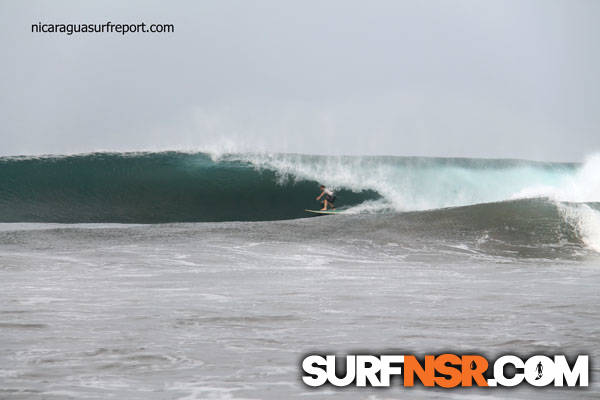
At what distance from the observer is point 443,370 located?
10.2ft

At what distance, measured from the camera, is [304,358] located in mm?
3414

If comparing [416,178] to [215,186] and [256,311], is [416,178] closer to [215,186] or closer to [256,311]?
[215,186]

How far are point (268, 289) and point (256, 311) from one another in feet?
3.96

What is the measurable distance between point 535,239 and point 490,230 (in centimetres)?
76

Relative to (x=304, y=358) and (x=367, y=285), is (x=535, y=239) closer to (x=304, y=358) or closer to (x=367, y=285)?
(x=367, y=285)

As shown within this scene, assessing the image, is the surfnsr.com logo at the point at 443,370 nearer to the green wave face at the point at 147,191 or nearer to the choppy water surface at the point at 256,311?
the choppy water surface at the point at 256,311

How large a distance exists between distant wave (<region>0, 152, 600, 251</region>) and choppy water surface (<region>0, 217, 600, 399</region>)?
23.1ft

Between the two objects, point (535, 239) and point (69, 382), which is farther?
point (535, 239)

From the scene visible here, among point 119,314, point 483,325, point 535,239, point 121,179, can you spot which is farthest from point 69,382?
point 121,179

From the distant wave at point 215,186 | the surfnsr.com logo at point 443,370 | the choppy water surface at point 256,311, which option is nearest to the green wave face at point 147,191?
the distant wave at point 215,186

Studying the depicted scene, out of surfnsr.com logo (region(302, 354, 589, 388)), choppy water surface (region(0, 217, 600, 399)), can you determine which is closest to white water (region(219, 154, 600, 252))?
choppy water surface (region(0, 217, 600, 399))

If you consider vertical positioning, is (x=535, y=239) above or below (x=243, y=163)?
below

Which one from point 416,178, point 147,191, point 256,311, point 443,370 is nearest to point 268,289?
point 256,311

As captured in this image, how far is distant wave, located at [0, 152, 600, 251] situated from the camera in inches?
685
